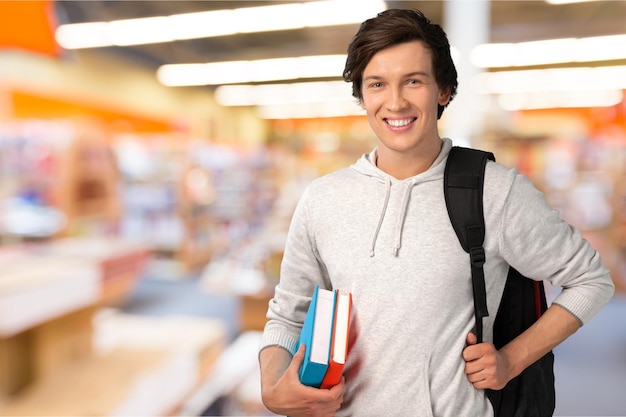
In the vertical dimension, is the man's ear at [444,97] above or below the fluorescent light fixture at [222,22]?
below

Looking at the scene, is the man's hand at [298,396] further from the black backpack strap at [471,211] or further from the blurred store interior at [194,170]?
the blurred store interior at [194,170]

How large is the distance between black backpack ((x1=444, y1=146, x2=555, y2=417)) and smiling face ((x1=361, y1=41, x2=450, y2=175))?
0.11 m

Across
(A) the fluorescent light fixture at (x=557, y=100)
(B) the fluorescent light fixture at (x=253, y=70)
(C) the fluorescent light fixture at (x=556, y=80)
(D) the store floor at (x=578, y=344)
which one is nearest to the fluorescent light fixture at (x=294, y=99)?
(B) the fluorescent light fixture at (x=253, y=70)

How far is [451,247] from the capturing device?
1016 mm

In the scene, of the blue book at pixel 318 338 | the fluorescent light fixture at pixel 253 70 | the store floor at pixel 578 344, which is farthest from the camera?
the fluorescent light fixture at pixel 253 70

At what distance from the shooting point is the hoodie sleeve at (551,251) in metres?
0.99

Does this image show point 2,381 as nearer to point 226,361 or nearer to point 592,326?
point 226,361

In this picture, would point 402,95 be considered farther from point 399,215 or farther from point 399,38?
point 399,215

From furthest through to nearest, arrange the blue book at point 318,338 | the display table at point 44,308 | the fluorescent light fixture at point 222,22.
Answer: the fluorescent light fixture at point 222,22, the display table at point 44,308, the blue book at point 318,338

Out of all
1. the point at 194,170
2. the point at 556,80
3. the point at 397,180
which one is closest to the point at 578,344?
the point at 397,180

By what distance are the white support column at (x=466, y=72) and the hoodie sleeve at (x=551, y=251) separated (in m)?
3.08

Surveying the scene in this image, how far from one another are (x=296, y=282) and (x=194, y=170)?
271 inches

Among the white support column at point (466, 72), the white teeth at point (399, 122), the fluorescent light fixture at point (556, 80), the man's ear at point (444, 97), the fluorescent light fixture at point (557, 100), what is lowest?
the white teeth at point (399, 122)

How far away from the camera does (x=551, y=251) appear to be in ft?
3.26
